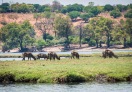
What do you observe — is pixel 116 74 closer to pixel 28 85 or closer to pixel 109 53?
pixel 28 85

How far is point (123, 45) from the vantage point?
126438 millimetres

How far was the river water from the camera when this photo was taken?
31.8 metres

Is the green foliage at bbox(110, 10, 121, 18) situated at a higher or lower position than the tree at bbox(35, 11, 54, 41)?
higher

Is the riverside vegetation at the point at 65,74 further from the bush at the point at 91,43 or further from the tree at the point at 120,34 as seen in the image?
the bush at the point at 91,43

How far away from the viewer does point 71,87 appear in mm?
33344

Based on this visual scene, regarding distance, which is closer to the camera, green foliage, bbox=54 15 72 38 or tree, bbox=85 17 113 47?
tree, bbox=85 17 113 47

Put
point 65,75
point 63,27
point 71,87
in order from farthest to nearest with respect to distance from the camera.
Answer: point 63,27 < point 65,75 < point 71,87

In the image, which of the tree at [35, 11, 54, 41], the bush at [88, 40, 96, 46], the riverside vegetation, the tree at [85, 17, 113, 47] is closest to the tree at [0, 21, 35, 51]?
the bush at [88, 40, 96, 46]

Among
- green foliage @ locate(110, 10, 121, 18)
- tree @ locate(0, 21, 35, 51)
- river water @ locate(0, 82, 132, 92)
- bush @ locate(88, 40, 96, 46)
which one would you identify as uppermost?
green foliage @ locate(110, 10, 121, 18)

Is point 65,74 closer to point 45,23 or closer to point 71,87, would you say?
point 71,87

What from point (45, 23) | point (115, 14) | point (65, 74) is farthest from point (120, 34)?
point (65, 74)

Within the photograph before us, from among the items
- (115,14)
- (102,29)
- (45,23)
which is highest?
(115,14)

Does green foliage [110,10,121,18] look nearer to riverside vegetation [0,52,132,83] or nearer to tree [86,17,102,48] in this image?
tree [86,17,102,48]

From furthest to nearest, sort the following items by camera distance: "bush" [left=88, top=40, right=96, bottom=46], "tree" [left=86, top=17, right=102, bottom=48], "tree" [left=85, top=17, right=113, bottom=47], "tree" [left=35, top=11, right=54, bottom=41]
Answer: "tree" [left=35, top=11, right=54, bottom=41] → "bush" [left=88, top=40, right=96, bottom=46] → "tree" [left=85, top=17, right=113, bottom=47] → "tree" [left=86, top=17, right=102, bottom=48]
